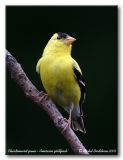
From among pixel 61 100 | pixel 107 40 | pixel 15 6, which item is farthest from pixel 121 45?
pixel 15 6

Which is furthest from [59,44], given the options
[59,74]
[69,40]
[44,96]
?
[44,96]

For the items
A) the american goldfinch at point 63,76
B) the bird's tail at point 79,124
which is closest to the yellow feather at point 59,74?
the american goldfinch at point 63,76

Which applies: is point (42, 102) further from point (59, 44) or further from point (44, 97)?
point (59, 44)

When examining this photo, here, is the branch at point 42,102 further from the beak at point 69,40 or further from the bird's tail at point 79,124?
the beak at point 69,40

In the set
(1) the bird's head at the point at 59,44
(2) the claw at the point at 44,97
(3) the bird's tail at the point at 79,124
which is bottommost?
(3) the bird's tail at the point at 79,124

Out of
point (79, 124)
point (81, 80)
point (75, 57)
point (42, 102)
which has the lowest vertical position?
point (79, 124)

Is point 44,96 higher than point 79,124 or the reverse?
higher
